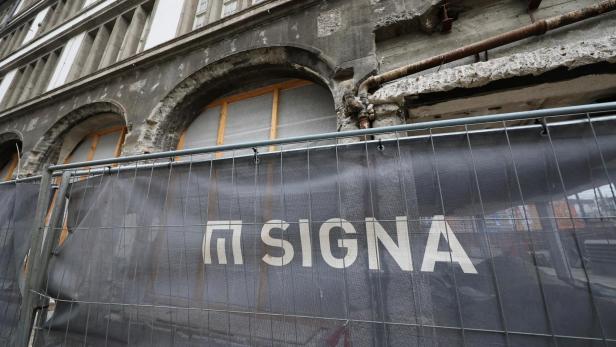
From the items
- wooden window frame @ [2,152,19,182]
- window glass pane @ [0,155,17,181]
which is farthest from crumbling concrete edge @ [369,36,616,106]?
window glass pane @ [0,155,17,181]

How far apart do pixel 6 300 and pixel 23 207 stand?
2.53 ft

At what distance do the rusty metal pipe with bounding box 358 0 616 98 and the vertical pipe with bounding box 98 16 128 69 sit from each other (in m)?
6.60

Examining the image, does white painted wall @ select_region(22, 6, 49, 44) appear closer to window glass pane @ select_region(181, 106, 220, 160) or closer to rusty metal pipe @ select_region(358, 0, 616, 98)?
window glass pane @ select_region(181, 106, 220, 160)

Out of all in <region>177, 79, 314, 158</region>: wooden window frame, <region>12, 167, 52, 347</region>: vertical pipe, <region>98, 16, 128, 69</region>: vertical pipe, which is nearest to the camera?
<region>12, 167, 52, 347</region>: vertical pipe

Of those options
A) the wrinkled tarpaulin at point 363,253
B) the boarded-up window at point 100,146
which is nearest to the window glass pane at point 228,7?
the boarded-up window at point 100,146

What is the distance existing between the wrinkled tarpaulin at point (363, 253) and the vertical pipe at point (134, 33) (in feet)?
18.6

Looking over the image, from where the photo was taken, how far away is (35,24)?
32.8ft

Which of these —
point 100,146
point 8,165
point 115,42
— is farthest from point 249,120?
point 8,165

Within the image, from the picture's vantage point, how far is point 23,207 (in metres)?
2.20

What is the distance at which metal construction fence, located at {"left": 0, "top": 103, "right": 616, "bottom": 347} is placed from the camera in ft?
3.52

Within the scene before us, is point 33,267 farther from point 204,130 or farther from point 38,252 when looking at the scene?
point 204,130

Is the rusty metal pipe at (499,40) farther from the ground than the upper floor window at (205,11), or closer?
closer

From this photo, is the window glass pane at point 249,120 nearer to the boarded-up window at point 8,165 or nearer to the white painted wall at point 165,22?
the white painted wall at point 165,22

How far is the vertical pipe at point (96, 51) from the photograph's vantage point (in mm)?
6359
